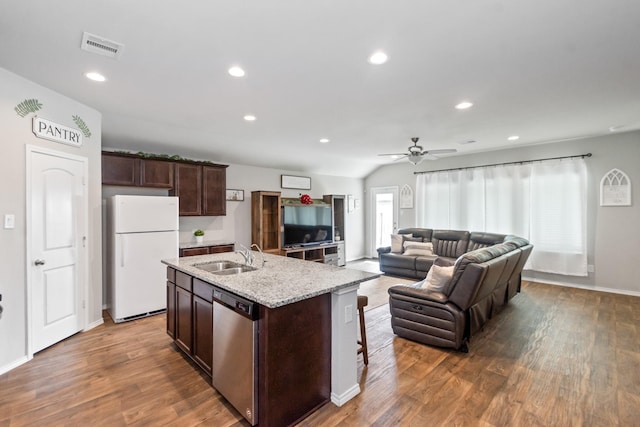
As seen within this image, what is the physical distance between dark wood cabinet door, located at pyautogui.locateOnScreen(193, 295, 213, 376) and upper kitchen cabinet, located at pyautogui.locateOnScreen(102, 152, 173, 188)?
103 inches

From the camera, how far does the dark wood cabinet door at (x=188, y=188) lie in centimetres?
475

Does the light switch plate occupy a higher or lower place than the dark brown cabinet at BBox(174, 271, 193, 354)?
higher

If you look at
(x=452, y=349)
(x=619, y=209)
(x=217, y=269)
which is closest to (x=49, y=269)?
(x=217, y=269)

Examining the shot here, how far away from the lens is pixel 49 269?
10.1 feet

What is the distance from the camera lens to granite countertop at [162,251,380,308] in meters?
1.87

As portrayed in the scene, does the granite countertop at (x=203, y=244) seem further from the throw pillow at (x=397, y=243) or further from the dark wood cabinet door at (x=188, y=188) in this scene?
the throw pillow at (x=397, y=243)

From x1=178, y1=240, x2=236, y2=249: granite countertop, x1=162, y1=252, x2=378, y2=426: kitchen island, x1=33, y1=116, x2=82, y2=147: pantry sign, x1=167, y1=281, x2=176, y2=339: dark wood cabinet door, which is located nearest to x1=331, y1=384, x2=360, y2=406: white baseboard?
x1=162, y1=252, x2=378, y2=426: kitchen island

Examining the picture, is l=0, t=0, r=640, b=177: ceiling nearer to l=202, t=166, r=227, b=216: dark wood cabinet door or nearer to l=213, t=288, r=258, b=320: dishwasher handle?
l=202, t=166, r=227, b=216: dark wood cabinet door

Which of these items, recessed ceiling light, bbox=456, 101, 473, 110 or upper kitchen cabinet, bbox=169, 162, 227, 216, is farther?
upper kitchen cabinet, bbox=169, 162, 227, 216

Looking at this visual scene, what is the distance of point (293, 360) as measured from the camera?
196cm

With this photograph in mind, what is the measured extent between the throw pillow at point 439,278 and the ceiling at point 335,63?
185 centimetres

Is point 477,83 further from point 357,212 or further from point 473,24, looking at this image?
point 357,212

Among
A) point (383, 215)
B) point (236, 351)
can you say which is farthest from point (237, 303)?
point (383, 215)

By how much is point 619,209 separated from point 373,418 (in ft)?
18.5
